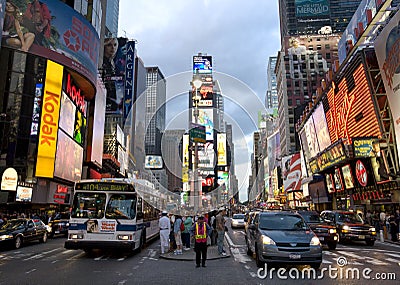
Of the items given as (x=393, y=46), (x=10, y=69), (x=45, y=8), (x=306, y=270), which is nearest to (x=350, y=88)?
(x=393, y=46)

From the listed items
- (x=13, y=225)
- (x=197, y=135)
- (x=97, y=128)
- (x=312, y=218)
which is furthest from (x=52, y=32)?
(x=312, y=218)

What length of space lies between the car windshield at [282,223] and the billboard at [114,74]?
7077 cm

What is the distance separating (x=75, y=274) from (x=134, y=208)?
163 inches

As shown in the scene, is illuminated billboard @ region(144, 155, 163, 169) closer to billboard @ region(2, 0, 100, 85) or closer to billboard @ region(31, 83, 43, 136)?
billboard @ region(2, 0, 100, 85)

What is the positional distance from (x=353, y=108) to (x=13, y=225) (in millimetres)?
28256

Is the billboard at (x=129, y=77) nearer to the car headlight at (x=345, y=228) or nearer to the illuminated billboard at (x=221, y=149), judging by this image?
the illuminated billboard at (x=221, y=149)

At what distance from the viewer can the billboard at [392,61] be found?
2367 cm

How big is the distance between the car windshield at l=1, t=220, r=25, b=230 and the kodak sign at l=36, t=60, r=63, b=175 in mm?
17978

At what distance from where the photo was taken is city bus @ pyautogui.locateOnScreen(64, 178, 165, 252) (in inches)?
507

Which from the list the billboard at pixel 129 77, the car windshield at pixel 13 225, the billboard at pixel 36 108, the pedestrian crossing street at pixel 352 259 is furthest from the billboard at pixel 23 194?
the billboard at pixel 129 77

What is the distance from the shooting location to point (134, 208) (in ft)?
44.7

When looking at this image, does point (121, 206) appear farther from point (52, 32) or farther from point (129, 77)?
point (129, 77)

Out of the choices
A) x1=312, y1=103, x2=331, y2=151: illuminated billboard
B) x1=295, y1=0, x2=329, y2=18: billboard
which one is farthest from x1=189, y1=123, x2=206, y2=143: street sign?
x1=295, y1=0, x2=329, y2=18: billboard

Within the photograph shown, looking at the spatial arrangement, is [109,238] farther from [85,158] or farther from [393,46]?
[85,158]
